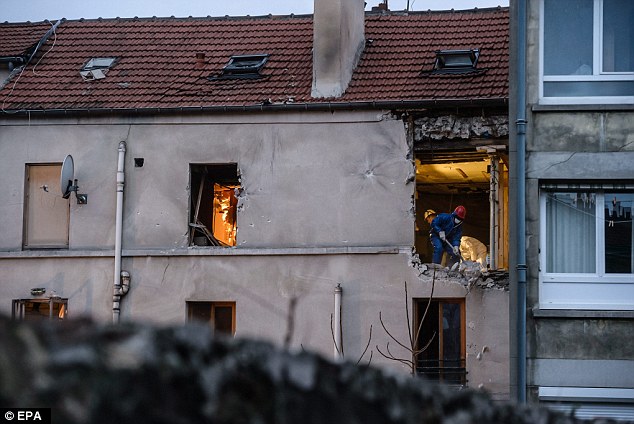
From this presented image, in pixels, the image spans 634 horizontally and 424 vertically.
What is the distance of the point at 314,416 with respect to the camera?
3439 millimetres

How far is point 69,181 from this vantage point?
2159 centimetres

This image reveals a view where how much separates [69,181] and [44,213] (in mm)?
1093

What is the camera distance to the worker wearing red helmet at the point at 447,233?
21016mm

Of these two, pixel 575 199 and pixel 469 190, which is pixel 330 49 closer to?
pixel 575 199

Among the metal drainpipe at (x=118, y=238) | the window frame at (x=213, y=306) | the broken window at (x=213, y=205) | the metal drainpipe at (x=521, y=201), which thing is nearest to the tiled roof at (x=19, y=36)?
the metal drainpipe at (x=118, y=238)

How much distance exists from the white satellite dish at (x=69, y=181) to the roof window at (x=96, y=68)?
6.32 feet

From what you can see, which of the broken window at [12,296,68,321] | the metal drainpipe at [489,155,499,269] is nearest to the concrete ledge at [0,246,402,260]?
the broken window at [12,296,68,321]

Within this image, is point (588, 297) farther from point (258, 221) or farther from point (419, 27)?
point (419, 27)

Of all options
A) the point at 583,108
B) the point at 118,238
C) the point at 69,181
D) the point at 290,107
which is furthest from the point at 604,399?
the point at 69,181

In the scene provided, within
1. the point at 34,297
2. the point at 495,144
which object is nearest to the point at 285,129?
the point at 495,144

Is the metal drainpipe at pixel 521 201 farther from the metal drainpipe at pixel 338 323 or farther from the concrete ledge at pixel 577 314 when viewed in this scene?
the metal drainpipe at pixel 338 323

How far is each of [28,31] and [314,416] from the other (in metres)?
22.6

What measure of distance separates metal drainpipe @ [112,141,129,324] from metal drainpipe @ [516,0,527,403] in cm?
772

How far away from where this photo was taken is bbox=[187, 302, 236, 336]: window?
21.2 metres
